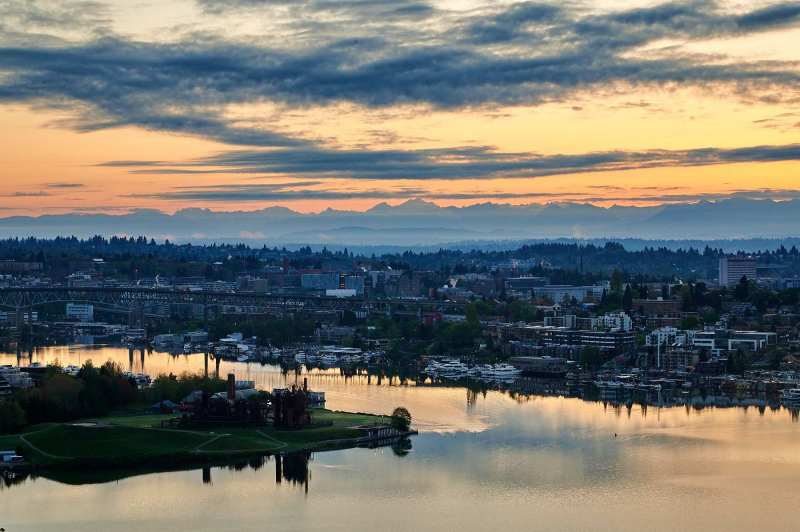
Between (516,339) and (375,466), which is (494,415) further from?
(516,339)

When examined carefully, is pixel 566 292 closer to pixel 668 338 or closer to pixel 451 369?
pixel 668 338

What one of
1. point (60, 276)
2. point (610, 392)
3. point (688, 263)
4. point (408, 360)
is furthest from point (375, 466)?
point (688, 263)

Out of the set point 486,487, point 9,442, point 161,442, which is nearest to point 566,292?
point 161,442

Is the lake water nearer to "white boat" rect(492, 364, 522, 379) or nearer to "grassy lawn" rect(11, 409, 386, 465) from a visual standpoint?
"grassy lawn" rect(11, 409, 386, 465)

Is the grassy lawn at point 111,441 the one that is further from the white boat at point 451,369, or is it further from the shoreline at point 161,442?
the white boat at point 451,369

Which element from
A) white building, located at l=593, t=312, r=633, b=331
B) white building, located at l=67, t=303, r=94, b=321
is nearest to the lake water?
white building, located at l=593, t=312, r=633, b=331

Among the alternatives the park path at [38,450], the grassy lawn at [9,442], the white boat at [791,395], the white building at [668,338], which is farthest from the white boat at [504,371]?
the park path at [38,450]
